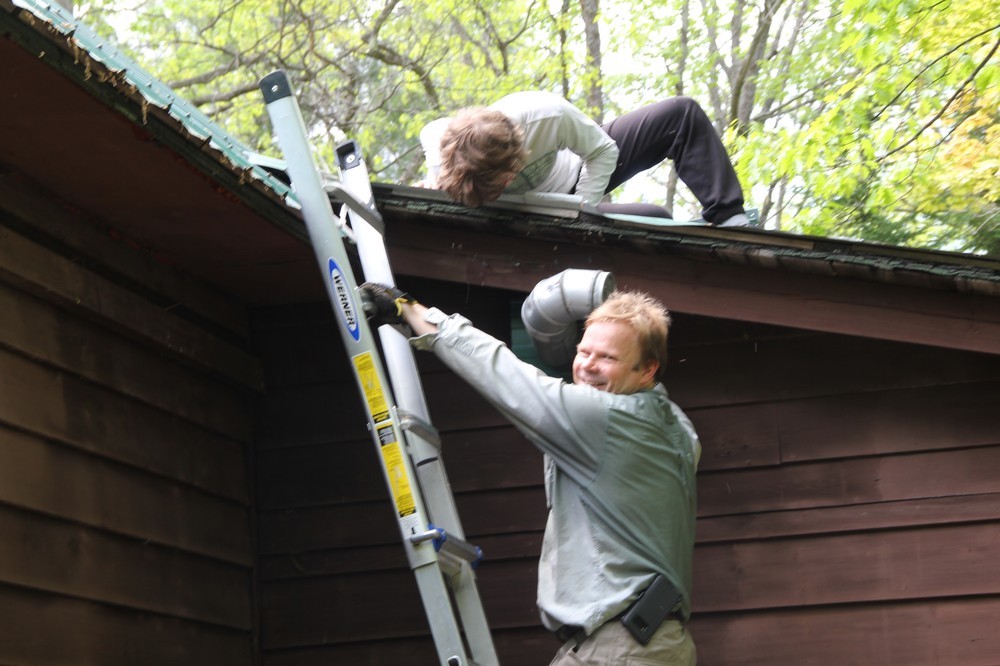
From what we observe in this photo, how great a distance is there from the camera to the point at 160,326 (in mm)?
3725

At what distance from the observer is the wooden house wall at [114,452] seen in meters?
3.01

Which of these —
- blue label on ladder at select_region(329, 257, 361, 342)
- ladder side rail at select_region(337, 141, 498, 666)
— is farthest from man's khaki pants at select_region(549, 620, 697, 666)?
blue label on ladder at select_region(329, 257, 361, 342)

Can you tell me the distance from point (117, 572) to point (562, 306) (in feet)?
5.15

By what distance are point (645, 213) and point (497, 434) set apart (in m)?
1.05

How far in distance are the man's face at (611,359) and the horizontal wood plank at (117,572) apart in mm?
1530

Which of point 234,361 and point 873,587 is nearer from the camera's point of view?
point 873,587

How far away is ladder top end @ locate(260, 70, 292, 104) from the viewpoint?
318 centimetres

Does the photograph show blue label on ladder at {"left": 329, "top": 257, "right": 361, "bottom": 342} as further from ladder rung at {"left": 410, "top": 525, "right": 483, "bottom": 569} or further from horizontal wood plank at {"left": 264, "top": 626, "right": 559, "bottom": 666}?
horizontal wood plank at {"left": 264, "top": 626, "right": 559, "bottom": 666}

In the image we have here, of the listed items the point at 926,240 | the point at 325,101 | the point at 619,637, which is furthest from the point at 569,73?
the point at 619,637

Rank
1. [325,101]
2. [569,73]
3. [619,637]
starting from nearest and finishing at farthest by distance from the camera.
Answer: [619,637]
[325,101]
[569,73]

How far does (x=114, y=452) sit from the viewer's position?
345 cm

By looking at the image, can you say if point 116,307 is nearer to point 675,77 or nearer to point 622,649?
point 622,649

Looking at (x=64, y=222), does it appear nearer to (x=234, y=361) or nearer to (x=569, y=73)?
(x=234, y=361)

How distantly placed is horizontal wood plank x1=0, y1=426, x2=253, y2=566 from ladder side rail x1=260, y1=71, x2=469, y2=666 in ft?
2.91
